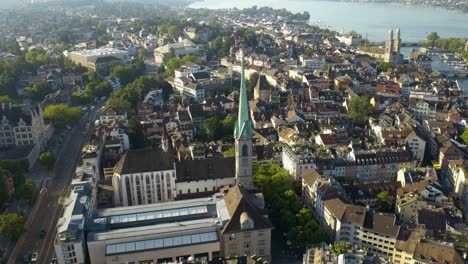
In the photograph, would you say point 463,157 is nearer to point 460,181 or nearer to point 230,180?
point 460,181

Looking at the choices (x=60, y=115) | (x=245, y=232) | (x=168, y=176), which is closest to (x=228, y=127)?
(x=168, y=176)

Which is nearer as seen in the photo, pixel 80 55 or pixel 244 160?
pixel 244 160

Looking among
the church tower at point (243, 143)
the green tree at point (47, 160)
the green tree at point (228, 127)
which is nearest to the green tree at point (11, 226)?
the green tree at point (47, 160)

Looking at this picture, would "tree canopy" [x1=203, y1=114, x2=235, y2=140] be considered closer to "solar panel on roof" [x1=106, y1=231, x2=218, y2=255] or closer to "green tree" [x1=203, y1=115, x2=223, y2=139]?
"green tree" [x1=203, y1=115, x2=223, y2=139]

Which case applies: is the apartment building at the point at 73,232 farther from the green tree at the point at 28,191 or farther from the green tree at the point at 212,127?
the green tree at the point at 212,127

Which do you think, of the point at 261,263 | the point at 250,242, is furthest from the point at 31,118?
the point at 261,263

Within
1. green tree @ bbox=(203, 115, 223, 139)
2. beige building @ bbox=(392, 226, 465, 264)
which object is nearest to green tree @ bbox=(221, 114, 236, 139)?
green tree @ bbox=(203, 115, 223, 139)

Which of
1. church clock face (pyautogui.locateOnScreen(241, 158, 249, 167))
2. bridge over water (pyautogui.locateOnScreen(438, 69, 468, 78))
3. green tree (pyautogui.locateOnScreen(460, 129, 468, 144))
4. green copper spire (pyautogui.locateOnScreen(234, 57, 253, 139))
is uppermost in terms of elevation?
green copper spire (pyautogui.locateOnScreen(234, 57, 253, 139))

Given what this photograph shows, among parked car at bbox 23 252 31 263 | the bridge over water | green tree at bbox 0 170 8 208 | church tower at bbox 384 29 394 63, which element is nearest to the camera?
parked car at bbox 23 252 31 263
